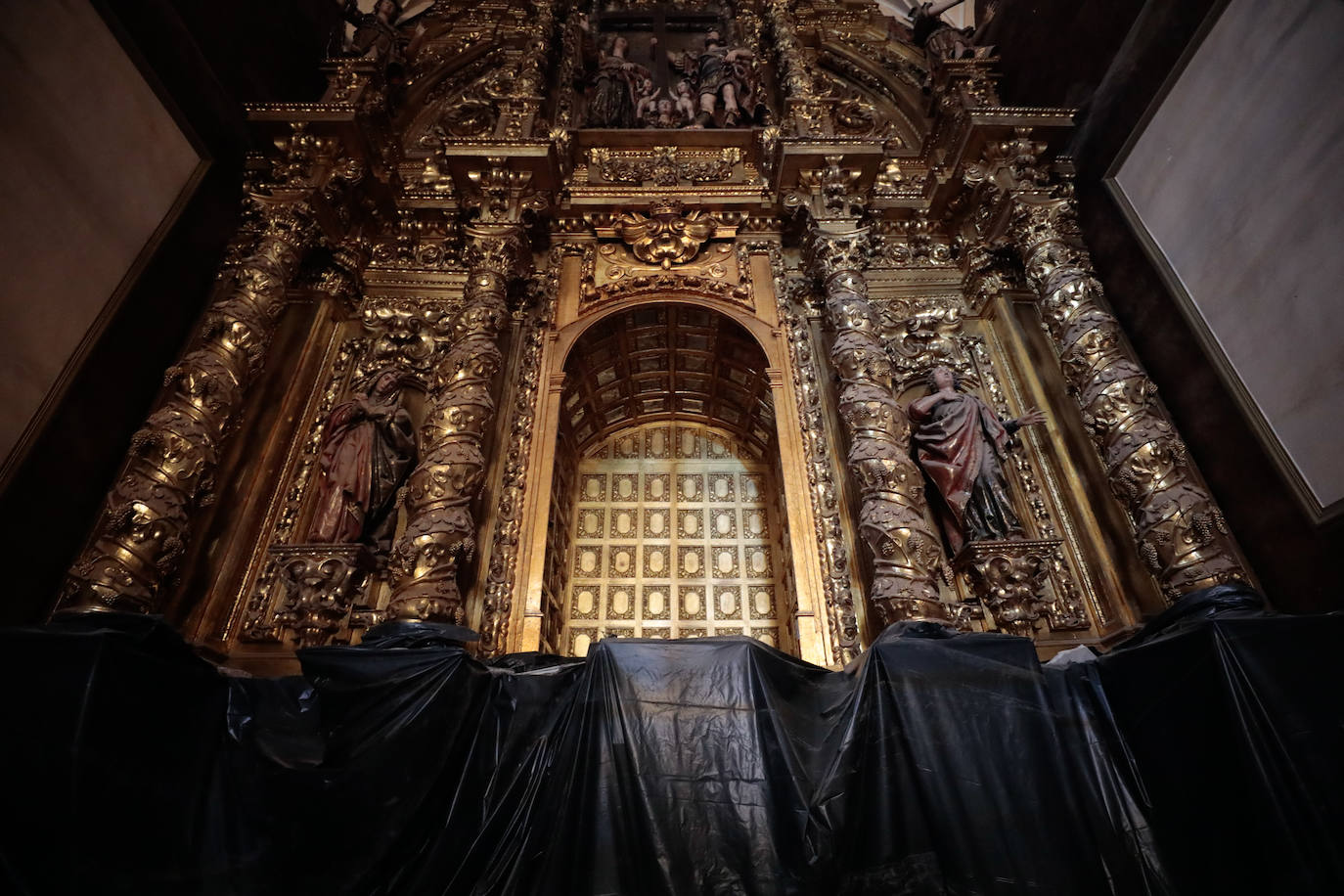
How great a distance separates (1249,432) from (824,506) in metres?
3.13

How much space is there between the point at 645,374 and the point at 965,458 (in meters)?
3.80

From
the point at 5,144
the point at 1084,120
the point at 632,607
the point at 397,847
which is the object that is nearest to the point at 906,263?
the point at 1084,120

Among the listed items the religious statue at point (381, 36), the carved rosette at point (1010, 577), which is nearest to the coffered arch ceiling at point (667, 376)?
the carved rosette at point (1010, 577)

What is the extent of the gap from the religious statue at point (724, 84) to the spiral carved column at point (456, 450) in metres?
3.78

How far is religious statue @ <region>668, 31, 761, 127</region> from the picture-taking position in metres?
8.99

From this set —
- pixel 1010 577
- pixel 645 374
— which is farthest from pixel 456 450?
pixel 1010 577

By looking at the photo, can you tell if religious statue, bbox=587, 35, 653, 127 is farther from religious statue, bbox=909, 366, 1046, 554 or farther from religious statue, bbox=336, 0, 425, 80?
religious statue, bbox=909, 366, 1046, 554

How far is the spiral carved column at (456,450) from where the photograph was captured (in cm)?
474

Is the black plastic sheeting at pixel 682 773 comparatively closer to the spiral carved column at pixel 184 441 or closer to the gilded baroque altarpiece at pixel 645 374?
the gilded baroque altarpiece at pixel 645 374

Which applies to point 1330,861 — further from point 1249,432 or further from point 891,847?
point 1249,432

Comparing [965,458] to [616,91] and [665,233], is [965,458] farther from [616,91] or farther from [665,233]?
[616,91]

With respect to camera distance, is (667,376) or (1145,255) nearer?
(1145,255)

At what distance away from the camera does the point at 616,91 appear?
9.45 m

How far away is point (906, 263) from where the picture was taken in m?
7.66
